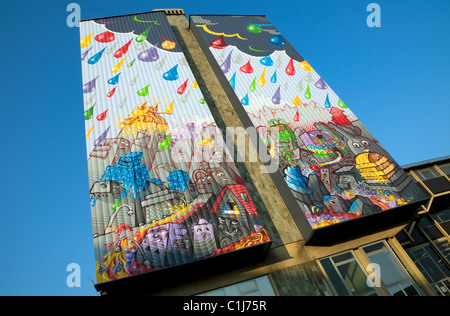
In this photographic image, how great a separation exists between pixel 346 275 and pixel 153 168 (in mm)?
11845

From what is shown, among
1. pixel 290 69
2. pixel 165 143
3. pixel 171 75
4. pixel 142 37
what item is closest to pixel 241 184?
pixel 165 143

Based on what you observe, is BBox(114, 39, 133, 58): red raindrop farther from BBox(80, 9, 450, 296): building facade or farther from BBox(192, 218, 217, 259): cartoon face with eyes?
BBox(192, 218, 217, 259): cartoon face with eyes

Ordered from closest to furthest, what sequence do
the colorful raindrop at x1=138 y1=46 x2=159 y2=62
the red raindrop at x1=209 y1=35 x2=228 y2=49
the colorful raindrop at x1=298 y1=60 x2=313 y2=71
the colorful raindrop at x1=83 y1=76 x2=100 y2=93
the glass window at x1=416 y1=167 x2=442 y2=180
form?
1. the colorful raindrop at x1=83 y1=76 x2=100 y2=93
2. the colorful raindrop at x1=138 y1=46 x2=159 y2=62
3. the colorful raindrop at x1=298 y1=60 x2=313 y2=71
4. the red raindrop at x1=209 y1=35 x2=228 y2=49
5. the glass window at x1=416 y1=167 x2=442 y2=180

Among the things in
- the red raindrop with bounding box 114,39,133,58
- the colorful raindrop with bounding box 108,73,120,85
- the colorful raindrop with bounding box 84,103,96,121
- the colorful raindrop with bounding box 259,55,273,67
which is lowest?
the colorful raindrop with bounding box 84,103,96,121

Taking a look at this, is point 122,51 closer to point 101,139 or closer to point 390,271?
point 101,139

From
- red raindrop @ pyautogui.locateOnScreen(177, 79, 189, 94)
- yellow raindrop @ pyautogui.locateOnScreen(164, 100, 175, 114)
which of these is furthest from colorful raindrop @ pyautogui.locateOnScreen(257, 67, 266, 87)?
yellow raindrop @ pyautogui.locateOnScreen(164, 100, 175, 114)

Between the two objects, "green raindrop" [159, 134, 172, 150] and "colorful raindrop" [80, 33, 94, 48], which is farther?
"colorful raindrop" [80, 33, 94, 48]

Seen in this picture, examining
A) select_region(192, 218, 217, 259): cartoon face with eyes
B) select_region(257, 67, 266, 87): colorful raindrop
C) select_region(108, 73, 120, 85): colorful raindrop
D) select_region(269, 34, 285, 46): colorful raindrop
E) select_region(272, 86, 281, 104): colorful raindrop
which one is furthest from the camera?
select_region(269, 34, 285, 46): colorful raindrop

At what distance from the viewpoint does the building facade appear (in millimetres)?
14594

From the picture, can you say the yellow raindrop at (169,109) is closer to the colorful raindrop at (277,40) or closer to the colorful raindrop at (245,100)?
the colorful raindrop at (245,100)

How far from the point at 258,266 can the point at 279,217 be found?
3.74 meters

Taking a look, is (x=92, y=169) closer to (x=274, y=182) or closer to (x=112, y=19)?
(x=274, y=182)

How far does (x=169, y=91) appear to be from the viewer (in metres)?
21.9

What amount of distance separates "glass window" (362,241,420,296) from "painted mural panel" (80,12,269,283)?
256 inches
